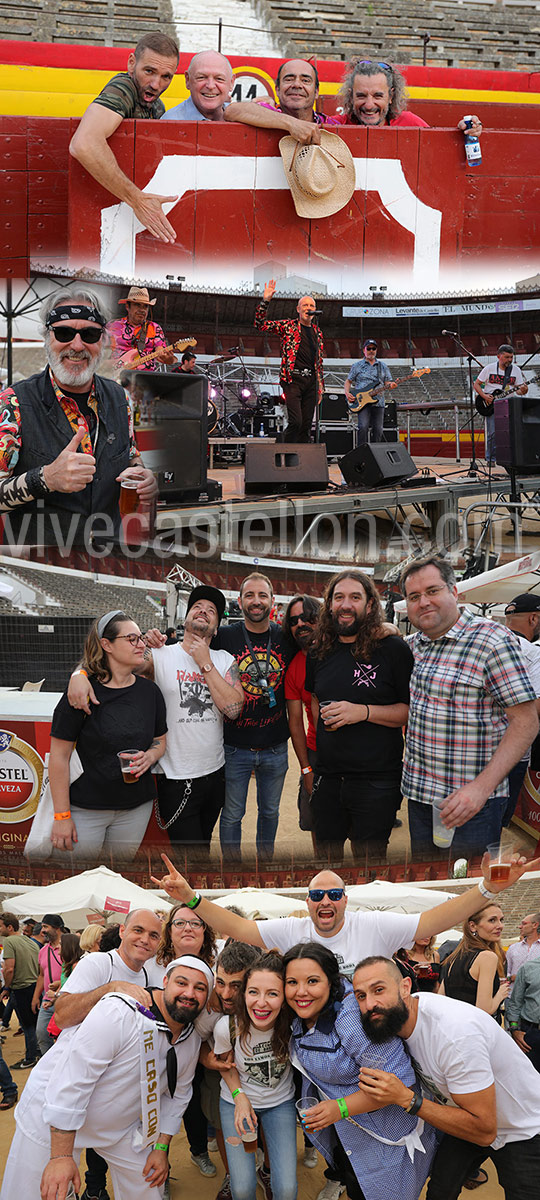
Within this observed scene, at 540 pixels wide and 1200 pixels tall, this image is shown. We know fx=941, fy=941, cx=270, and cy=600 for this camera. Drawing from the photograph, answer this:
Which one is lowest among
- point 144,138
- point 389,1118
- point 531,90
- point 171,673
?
point 389,1118

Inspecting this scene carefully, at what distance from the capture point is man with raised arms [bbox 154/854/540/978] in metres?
2.88

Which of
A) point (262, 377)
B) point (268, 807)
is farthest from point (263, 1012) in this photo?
point (262, 377)

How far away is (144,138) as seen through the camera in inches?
374

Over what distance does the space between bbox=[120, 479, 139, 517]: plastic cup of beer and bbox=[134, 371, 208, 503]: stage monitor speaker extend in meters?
2.96

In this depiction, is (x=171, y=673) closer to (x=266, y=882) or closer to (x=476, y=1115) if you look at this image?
(x=266, y=882)

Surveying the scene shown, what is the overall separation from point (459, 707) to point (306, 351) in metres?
5.32

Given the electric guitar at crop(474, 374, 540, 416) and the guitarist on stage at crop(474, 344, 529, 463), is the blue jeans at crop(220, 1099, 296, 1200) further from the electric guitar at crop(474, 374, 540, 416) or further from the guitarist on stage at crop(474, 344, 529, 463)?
the electric guitar at crop(474, 374, 540, 416)

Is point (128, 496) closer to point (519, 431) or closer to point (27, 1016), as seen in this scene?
point (27, 1016)

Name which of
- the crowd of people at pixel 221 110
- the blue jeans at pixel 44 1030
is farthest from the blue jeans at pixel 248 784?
the crowd of people at pixel 221 110

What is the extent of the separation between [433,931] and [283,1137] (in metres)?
0.75

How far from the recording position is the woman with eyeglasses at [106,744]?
12.0 ft

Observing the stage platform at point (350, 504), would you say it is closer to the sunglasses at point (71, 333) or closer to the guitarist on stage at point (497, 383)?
the guitarist on stage at point (497, 383)

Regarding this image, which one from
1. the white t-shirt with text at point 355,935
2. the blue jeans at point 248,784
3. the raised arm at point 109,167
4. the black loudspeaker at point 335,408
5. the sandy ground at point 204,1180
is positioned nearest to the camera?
the white t-shirt with text at point 355,935

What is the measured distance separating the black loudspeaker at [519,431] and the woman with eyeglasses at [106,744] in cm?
434
